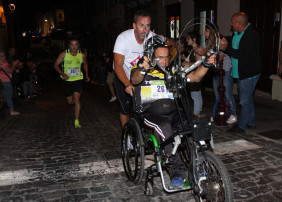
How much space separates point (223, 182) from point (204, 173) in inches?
9.1

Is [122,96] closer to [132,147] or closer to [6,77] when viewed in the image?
[132,147]

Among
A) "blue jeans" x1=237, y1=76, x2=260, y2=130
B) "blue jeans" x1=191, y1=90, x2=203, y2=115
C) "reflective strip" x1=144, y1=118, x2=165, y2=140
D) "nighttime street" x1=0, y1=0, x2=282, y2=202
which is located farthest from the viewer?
"blue jeans" x1=191, y1=90, x2=203, y2=115

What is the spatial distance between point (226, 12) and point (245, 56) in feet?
21.7

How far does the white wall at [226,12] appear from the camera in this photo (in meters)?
11.0

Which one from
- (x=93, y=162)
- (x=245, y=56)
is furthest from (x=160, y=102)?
(x=245, y=56)

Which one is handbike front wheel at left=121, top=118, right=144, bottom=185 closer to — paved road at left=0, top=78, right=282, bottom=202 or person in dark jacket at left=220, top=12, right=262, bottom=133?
paved road at left=0, top=78, right=282, bottom=202

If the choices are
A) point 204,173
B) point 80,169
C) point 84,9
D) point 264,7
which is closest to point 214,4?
point 264,7

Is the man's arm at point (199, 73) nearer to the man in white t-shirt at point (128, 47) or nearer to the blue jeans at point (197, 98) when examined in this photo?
the man in white t-shirt at point (128, 47)

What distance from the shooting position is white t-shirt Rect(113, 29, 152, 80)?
4367 millimetres

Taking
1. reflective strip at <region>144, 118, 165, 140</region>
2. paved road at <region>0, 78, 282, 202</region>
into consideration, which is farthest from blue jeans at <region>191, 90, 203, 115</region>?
reflective strip at <region>144, 118, 165, 140</region>

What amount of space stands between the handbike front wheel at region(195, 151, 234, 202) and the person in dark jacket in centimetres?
312

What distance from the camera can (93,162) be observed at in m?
4.80

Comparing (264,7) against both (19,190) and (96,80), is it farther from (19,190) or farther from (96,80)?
(96,80)

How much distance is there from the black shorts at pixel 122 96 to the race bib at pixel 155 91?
119 centimetres
